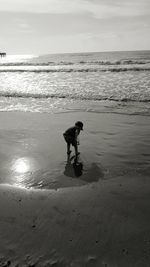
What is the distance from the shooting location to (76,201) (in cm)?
714

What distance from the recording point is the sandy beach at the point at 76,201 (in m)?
5.41

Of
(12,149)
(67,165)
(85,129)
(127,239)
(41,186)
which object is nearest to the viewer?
(127,239)

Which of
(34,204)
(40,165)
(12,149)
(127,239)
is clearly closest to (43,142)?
(12,149)

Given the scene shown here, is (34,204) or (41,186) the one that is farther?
(41,186)

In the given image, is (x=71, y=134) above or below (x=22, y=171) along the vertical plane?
above

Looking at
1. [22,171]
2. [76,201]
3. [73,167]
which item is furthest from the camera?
[73,167]

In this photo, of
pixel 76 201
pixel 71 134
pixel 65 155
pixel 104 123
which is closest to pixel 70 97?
pixel 104 123

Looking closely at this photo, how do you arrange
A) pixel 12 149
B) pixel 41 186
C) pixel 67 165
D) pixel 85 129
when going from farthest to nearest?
1. pixel 85 129
2. pixel 12 149
3. pixel 67 165
4. pixel 41 186

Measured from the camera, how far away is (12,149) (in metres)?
11.1

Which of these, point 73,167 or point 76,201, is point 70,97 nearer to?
point 73,167

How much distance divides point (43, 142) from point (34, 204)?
488cm

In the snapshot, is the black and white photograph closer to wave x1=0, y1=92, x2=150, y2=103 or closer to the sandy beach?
the sandy beach

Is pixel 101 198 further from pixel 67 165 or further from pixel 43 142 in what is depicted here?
pixel 43 142

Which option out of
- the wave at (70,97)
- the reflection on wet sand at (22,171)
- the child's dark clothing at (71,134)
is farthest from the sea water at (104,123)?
the child's dark clothing at (71,134)
